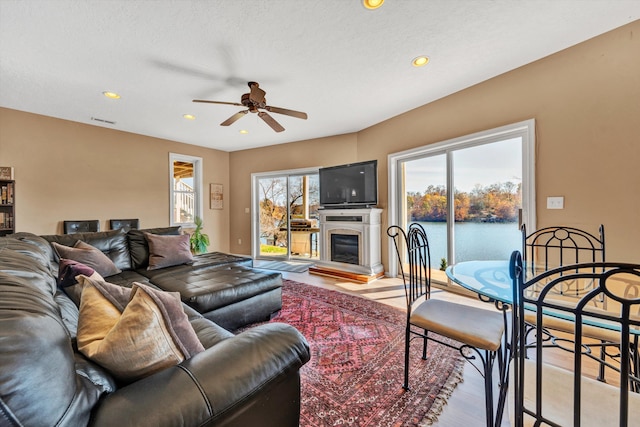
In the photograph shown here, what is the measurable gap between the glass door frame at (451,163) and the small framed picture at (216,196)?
3994 mm

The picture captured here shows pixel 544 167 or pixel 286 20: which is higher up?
pixel 286 20

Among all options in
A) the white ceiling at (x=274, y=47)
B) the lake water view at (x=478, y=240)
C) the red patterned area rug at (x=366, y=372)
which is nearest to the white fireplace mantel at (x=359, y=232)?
the lake water view at (x=478, y=240)

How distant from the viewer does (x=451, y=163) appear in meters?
3.38

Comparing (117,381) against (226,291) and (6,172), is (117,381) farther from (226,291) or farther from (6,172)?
(6,172)

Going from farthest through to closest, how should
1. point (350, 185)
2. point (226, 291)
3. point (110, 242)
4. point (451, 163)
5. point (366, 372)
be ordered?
1. point (350, 185)
2. point (451, 163)
3. point (110, 242)
4. point (226, 291)
5. point (366, 372)

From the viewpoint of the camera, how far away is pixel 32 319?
623mm

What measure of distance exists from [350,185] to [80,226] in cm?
437

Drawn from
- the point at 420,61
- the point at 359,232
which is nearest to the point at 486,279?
the point at 420,61

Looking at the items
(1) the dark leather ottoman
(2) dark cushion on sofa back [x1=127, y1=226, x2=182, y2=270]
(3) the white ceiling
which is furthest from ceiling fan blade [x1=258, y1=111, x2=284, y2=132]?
(2) dark cushion on sofa back [x1=127, y1=226, x2=182, y2=270]

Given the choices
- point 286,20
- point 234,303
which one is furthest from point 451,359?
point 286,20

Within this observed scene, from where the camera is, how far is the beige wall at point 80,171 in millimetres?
3574

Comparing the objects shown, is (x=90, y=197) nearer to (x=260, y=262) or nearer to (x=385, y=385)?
(x=260, y=262)

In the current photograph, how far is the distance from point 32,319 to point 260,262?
504 cm

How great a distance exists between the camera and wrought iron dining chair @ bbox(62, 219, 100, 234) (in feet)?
12.8
